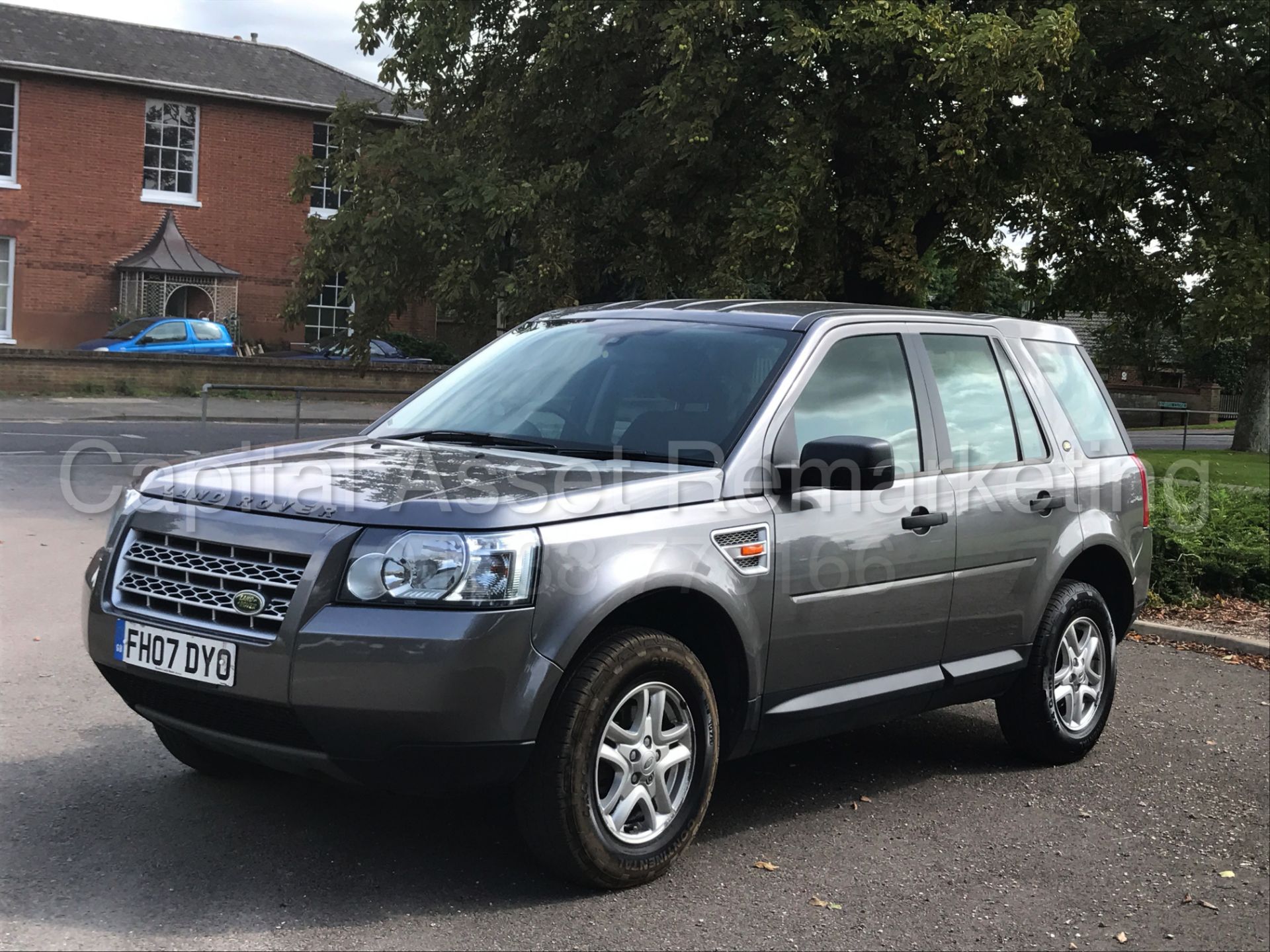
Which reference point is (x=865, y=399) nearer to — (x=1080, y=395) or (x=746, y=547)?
(x=746, y=547)

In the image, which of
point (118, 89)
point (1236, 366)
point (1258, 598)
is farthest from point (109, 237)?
point (1236, 366)

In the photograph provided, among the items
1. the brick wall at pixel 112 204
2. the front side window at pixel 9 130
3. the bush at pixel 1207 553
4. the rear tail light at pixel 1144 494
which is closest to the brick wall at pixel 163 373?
the brick wall at pixel 112 204

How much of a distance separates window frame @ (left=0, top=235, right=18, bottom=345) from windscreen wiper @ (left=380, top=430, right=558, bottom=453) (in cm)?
3477

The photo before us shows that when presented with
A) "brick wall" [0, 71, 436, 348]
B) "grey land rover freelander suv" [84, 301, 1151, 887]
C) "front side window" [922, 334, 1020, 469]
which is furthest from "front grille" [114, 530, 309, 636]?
"brick wall" [0, 71, 436, 348]

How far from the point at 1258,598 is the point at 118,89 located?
34235mm

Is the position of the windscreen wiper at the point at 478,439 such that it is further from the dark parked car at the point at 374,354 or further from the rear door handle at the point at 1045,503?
the dark parked car at the point at 374,354

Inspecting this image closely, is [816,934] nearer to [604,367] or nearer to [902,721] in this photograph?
[604,367]

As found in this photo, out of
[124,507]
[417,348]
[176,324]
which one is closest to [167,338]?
[176,324]

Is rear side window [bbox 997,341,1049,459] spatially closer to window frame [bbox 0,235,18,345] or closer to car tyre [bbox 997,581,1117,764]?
car tyre [bbox 997,581,1117,764]

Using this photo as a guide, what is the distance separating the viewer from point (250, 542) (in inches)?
170

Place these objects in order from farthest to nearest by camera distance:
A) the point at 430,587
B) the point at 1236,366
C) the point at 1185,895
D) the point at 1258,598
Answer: the point at 1236,366
the point at 1258,598
the point at 1185,895
the point at 430,587

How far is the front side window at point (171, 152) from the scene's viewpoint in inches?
1531

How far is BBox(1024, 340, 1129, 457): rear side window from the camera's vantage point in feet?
22.1

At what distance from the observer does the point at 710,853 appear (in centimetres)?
505
